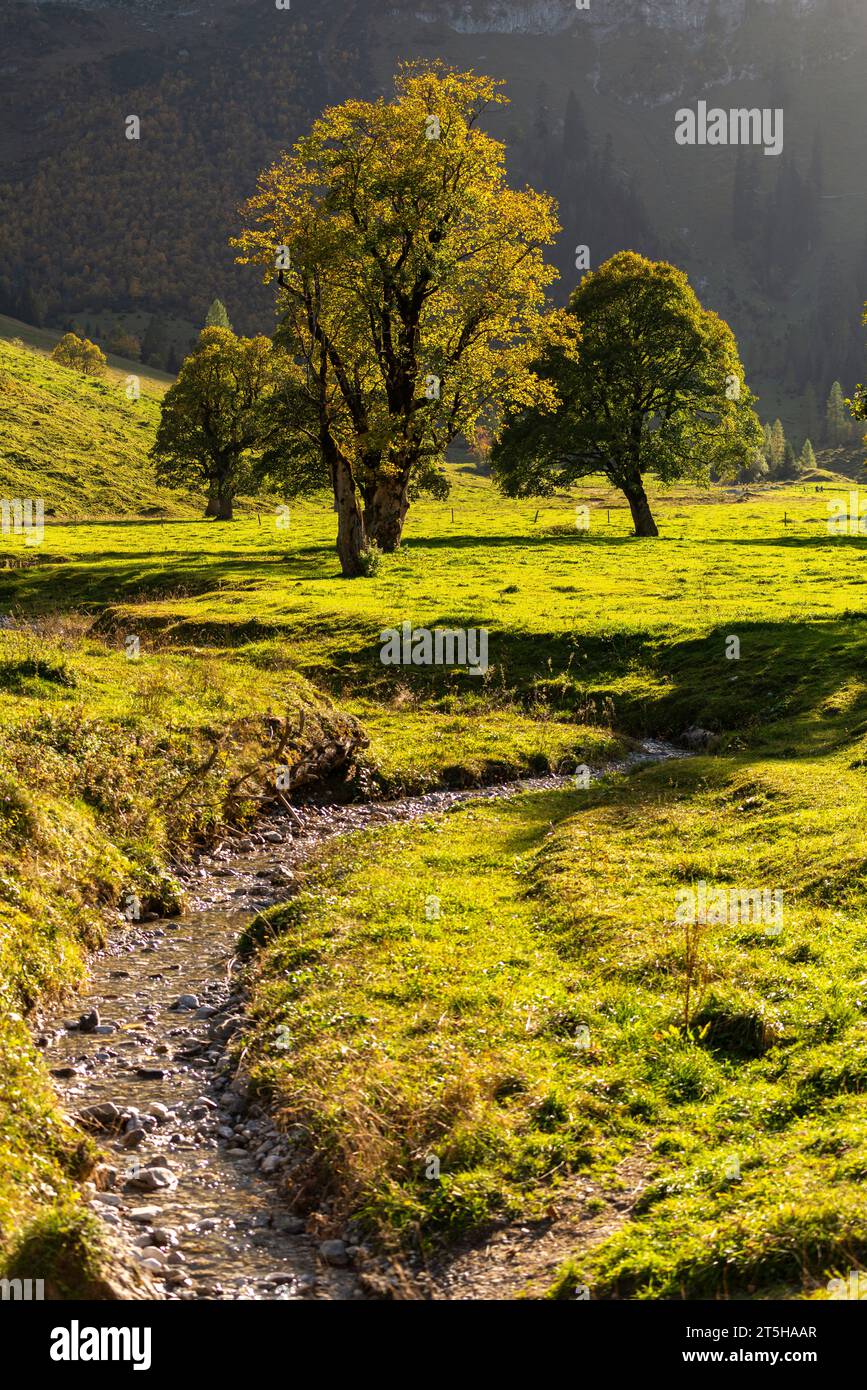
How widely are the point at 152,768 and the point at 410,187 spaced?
3351cm

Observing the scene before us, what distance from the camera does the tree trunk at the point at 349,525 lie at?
46.0m

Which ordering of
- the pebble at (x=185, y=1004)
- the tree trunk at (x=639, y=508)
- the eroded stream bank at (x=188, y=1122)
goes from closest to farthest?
1. the eroded stream bank at (x=188, y=1122)
2. the pebble at (x=185, y=1004)
3. the tree trunk at (x=639, y=508)

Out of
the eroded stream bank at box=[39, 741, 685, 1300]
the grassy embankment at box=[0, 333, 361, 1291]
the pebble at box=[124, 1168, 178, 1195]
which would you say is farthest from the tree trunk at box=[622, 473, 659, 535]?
the pebble at box=[124, 1168, 178, 1195]

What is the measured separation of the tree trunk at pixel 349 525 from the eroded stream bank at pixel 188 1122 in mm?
29414

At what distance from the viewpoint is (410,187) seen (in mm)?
44500

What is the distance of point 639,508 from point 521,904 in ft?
168

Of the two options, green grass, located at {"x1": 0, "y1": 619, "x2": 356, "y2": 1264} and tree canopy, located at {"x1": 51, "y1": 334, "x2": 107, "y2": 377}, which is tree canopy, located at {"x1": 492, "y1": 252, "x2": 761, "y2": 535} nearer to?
green grass, located at {"x1": 0, "y1": 619, "x2": 356, "y2": 1264}

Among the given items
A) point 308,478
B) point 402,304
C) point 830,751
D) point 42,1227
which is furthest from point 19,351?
point 42,1227

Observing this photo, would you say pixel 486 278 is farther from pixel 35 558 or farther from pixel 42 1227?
pixel 42 1227

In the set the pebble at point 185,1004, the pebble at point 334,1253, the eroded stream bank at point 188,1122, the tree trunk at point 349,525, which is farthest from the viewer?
the tree trunk at point 349,525

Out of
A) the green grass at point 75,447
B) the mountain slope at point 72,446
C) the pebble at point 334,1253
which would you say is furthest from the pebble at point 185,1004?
the mountain slope at point 72,446

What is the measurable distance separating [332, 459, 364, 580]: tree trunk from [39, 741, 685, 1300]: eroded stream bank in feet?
96.5

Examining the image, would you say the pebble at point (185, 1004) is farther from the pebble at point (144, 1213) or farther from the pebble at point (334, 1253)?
the pebble at point (334, 1253)

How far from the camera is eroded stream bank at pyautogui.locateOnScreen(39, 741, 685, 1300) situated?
877 cm
